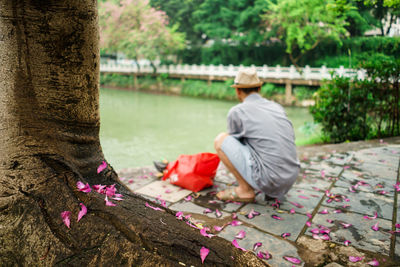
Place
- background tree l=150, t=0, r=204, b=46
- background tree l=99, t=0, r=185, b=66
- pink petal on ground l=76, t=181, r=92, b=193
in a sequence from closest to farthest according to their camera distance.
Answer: pink petal on ground l=76, t=181, r=92, b=193, background tree l=99, t=0, r=185, b=66, background tree l=150, t=0, r=204, b=46

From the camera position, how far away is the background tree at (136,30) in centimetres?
1530

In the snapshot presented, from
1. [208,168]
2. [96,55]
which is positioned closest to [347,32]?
[208,168]

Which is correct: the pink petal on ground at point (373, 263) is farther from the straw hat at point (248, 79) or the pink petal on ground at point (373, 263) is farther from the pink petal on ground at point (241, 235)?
the straw hat at point (248, 79)

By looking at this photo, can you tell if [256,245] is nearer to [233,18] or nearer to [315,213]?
[315,213]

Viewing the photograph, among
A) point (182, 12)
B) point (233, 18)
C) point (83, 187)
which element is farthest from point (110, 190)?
point (182, 12)

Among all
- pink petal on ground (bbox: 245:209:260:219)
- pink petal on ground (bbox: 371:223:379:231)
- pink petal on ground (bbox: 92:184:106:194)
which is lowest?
pink petal on ground (bbox: 245:209:260:219)

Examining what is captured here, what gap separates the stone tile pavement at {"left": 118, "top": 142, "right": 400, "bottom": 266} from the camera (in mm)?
1814

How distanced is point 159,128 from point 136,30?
9.42 meters

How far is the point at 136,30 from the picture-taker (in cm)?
1652

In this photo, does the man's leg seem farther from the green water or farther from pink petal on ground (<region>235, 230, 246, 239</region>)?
the green water

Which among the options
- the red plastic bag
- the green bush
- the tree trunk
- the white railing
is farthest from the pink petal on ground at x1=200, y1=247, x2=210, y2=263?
the white railing

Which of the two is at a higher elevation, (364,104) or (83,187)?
(364,104)

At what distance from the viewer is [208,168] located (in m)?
2.79

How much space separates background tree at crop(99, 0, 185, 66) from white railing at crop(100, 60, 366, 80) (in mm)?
1446
